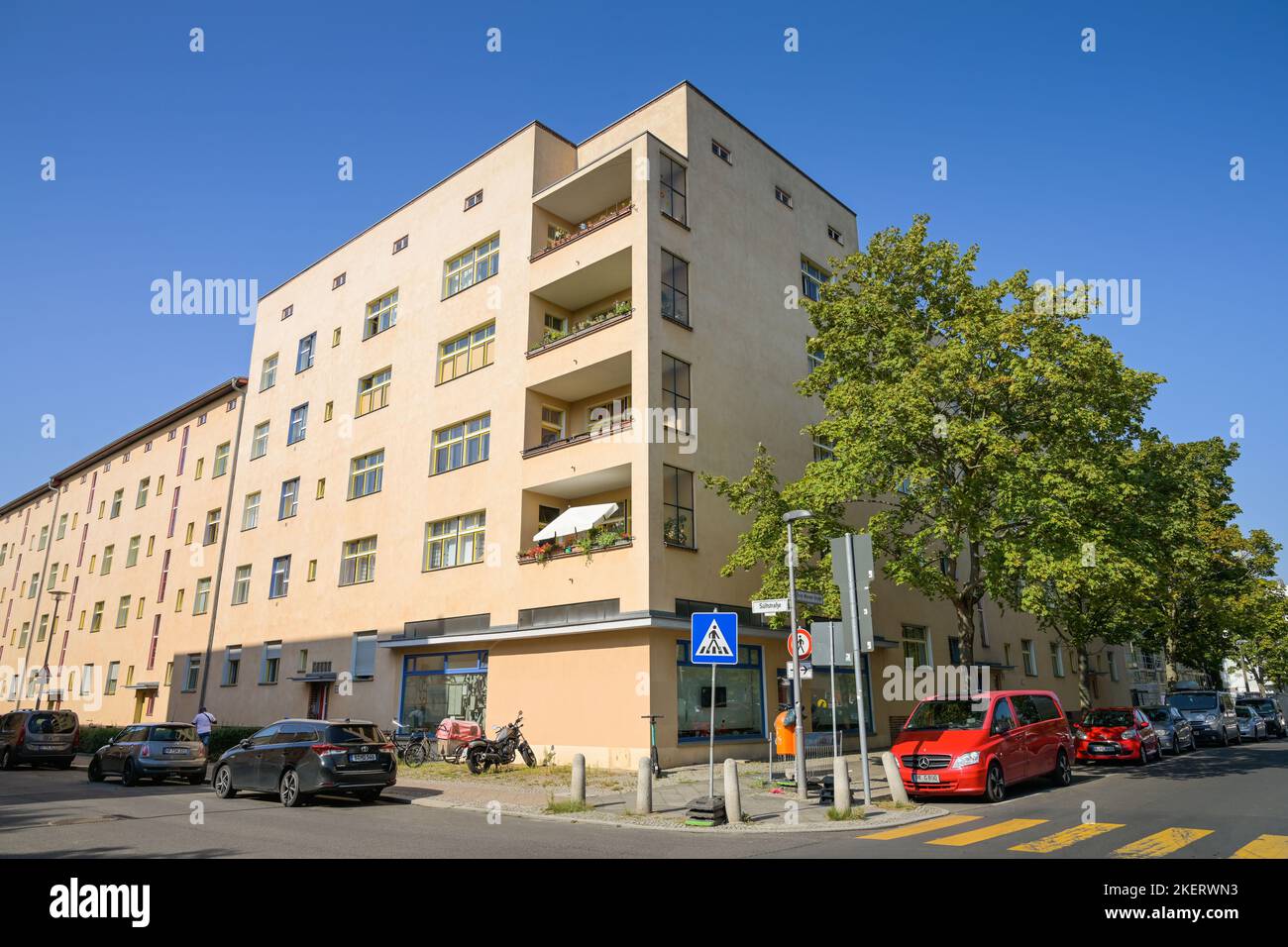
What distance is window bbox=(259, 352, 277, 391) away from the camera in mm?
39019

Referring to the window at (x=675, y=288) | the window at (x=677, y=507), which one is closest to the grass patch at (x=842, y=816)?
the window at (x=677, y=507)

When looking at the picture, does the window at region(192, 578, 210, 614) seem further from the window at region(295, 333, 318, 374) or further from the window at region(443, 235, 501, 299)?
the window at region(443, 235, 501, 299)

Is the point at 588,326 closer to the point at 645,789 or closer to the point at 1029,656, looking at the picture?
the point at 645,789

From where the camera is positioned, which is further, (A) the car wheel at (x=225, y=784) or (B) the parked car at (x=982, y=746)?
(A) the car wheel at (x=225, y=784)

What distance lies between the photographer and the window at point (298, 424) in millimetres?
35531

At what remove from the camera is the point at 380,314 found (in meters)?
→ 33.3

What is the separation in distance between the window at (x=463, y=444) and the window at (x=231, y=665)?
15.2m

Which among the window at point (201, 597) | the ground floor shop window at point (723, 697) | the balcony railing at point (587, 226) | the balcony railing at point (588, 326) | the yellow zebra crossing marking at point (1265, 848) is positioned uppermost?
the balcony railing at point (587, 226)

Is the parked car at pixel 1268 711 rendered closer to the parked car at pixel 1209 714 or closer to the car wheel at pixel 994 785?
the parked car at pixel 1209 714

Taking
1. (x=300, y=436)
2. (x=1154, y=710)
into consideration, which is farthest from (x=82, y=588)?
(x=1154, y=710)

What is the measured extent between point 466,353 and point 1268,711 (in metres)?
42.2

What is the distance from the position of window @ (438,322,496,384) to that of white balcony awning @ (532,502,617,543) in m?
6.87

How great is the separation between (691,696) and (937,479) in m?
8.44

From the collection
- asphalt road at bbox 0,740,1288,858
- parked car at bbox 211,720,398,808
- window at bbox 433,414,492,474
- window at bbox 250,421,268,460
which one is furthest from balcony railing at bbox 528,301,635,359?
window at bbox 250,421,268,460
